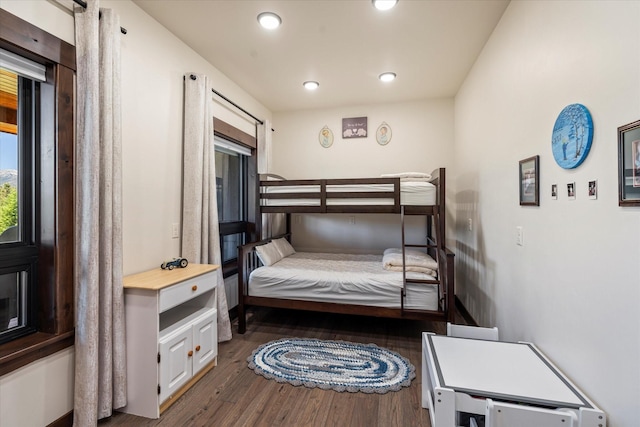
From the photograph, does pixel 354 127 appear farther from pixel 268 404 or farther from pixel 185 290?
pixel 268 404

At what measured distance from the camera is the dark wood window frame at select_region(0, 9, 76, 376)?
1.55 metres

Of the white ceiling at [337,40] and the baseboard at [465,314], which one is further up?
the white ceiling at [337,40]

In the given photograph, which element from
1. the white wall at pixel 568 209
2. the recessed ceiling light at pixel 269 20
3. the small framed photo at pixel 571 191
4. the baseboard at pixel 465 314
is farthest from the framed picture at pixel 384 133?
the small framed photo at pixel 571 191

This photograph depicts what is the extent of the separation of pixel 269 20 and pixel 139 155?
1395 mm

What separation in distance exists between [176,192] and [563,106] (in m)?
2.64

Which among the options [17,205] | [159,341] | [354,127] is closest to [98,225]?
[17,205]

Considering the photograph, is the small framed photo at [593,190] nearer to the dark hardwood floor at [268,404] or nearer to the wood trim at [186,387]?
the dark hardwood floor at [268,404]

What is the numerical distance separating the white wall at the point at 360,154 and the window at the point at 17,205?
3019mm

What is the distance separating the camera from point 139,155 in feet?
6.81

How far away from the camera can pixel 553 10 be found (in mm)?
1486

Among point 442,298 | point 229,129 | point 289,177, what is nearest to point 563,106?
point 442,298

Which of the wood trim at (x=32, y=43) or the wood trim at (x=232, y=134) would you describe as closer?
the wood trim at (x=32, y=43)

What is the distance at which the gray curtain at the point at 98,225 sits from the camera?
1.58m

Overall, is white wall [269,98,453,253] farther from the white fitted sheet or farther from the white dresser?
the white dresser
